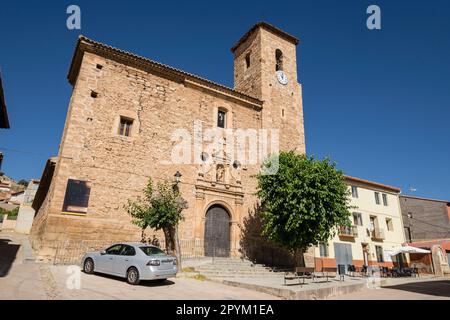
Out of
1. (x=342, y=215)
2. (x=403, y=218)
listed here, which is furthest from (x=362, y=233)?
(x=342, y=215)

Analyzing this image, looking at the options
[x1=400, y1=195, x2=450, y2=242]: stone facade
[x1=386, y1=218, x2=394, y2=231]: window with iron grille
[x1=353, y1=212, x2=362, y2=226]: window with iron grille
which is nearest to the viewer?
[x1=353, y1=212, x2=362, y2=226]: window with iron grille

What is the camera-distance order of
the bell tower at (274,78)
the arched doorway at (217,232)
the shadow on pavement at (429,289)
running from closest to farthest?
the shadow on pavement at (429,289) < the arched doorway at (217,232) < the bell tower at (274,78)

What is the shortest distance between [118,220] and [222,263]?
204 inches

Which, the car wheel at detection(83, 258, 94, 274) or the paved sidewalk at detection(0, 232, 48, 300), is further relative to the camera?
the car wheel at detection(83, 258, 94, 274)

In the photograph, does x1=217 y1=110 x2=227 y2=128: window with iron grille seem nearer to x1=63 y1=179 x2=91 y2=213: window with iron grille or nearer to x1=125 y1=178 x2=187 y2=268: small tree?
x1=125 y1=178 x2=187 y2=268: small tree

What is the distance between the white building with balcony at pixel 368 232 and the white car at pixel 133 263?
1539 centimetres

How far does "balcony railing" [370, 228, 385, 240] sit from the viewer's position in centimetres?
2498

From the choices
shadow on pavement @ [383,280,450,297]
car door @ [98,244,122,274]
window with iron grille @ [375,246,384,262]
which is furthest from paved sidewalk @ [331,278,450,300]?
window with iron grille @ [375,246,384,262]

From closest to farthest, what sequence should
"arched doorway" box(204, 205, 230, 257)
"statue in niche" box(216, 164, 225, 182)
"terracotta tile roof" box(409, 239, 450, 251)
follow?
"arched doorway" box(204, 205, 230, 257)
"statue in niche" box(216, 164, 225, 182)
"terracotta tile roof" box(409, 239, 450, 251)

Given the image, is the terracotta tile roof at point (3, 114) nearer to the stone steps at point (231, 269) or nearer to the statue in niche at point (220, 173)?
the stone steps at point (231, 269)

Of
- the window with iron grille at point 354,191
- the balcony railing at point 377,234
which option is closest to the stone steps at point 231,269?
the window with iron grille at point 354,191

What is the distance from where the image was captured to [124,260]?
8703 mm

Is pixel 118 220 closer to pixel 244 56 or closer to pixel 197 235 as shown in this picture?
pixel 197 235

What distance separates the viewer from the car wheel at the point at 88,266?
31.1 ft
